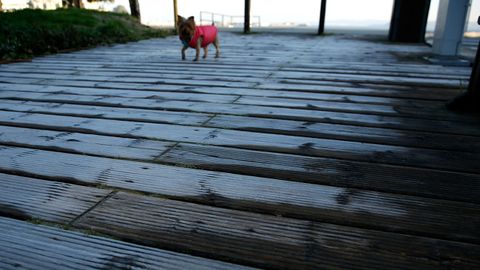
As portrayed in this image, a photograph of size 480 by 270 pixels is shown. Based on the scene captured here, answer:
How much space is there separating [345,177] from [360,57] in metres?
4.47

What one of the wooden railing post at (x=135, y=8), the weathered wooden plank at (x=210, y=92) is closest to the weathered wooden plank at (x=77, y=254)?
the weathered wooden plank at (x=210, y=92)

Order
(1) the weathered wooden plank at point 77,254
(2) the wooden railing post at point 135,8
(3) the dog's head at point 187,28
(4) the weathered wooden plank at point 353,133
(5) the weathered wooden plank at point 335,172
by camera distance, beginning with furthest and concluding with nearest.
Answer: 1. (2) the wooden railing post at point 135,8
2. (3) the dog's head at point 187,28
3. (4) the weathered wooden plank at point 353,133
4. (5) the weathered wooden plank at point 335,172
5. (1) the weathered wooden plank at point 77,254

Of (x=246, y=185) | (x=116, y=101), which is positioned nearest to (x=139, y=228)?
(x=246, y=185)

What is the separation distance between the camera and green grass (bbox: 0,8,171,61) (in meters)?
6.02

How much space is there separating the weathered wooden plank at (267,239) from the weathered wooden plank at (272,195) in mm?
63

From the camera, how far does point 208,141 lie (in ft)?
6.69

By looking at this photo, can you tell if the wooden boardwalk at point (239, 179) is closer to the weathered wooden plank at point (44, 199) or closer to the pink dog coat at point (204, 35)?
the weathered wooden plank at point (44, 199)

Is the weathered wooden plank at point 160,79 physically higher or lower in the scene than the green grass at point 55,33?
lower

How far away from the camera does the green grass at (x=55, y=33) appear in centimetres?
602

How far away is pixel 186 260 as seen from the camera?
3.48 feet

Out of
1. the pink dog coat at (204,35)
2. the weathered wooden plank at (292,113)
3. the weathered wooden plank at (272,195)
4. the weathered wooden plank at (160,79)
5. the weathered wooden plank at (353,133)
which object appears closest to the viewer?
the weathered wooden plank at (272,195)

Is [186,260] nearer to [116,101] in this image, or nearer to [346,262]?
[346,262]

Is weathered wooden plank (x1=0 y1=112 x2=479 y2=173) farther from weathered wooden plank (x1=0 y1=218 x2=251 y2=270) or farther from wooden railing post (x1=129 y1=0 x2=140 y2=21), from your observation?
wooden railing post (x1=129 y1=0 x2=140 y2=21)

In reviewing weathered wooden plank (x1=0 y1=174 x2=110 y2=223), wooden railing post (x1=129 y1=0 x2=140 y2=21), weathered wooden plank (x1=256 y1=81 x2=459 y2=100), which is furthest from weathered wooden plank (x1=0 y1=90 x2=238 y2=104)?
wooden railing post (x1=129 y1=0 x2=140 y2=21)
